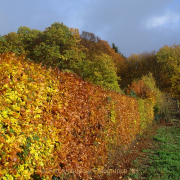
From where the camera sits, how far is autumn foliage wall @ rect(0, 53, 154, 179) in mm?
2125

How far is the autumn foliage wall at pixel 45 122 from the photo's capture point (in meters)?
2.12

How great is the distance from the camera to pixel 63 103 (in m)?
3.53

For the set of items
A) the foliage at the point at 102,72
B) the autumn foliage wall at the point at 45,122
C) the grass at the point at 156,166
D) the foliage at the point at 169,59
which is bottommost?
the grass at the point at 156,166

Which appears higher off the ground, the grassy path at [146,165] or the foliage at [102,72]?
the foliage at [102,72]

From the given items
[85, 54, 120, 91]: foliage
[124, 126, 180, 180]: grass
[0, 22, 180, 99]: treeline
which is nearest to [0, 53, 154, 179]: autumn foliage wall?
[124, 126, 180, 180]: grass

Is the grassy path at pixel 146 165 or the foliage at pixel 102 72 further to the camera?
the foliage at pixel 102 72

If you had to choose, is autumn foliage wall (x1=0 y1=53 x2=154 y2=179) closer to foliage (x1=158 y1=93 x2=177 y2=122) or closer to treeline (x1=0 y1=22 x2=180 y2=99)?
treeline (x1=0 y1=22 x2=180 y2=99)

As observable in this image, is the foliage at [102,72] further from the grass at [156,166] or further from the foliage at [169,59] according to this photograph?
the grass at [156,166]

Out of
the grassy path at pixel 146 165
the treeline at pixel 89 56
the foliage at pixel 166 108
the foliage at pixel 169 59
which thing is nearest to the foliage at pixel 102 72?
the treeline at pixel 89 56

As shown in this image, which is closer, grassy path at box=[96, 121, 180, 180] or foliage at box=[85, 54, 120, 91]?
grassy path at box=[96, 121, 180, 180]

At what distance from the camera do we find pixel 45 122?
9.44 feet

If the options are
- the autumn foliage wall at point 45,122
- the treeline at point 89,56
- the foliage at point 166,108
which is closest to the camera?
the autumn foliage wall at point 45,122

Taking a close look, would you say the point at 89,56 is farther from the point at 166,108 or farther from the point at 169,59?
the point at 166,108

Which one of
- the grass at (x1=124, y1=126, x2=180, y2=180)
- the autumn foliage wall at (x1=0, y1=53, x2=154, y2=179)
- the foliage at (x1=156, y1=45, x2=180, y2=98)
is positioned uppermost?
the foliage at (x1=156, y1=45, x2=180, y2=98)
